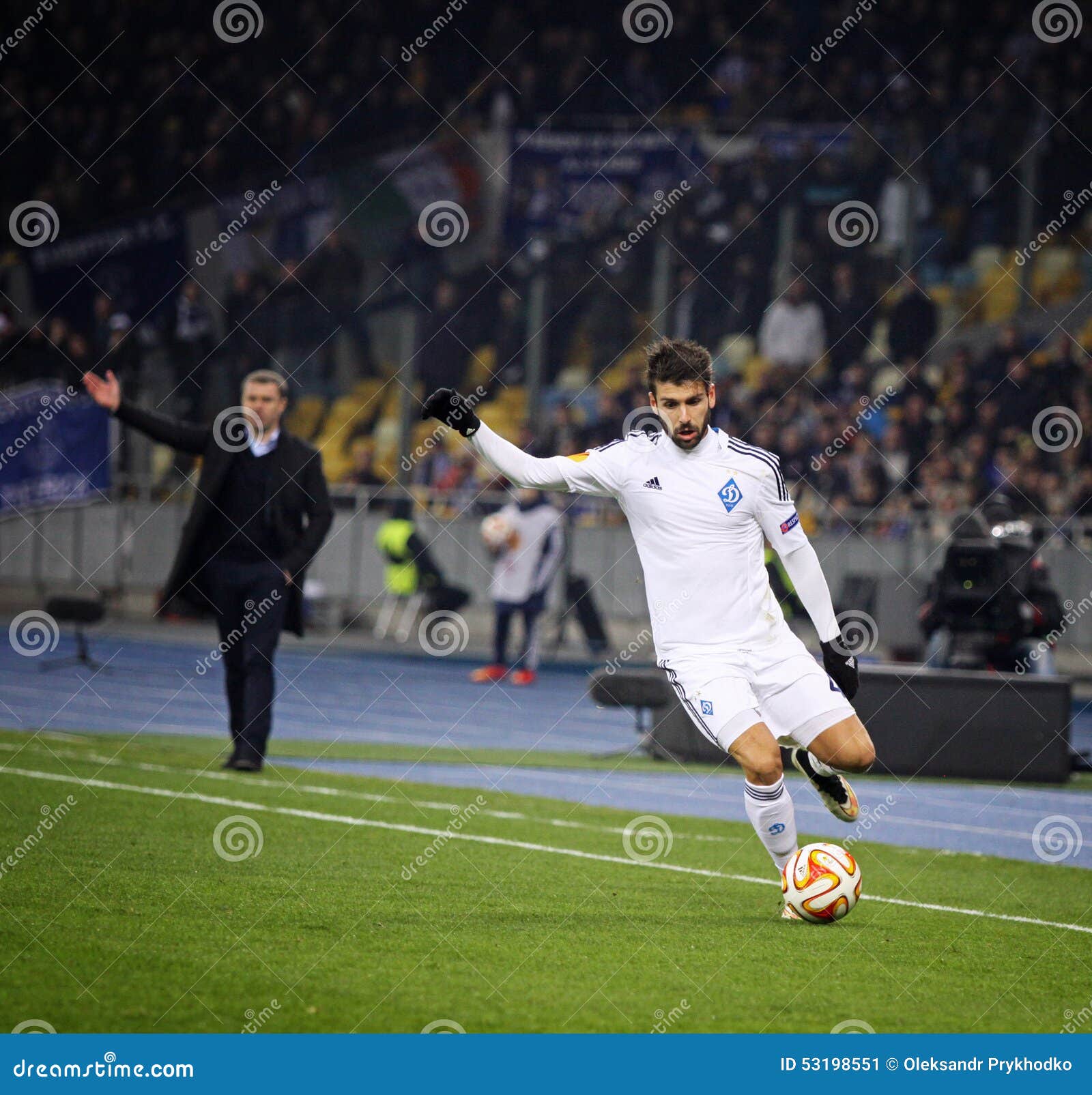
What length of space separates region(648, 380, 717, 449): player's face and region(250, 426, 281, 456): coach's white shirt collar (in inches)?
183

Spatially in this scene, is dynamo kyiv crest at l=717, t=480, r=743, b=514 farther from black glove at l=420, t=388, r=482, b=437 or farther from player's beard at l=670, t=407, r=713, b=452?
black glove at l=420, t=388, r=482, b=437

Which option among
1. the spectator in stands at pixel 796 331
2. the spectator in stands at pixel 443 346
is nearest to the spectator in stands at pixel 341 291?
the spectator in stands at pixel 443 346

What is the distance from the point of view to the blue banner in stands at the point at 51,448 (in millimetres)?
22625

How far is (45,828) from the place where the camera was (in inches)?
335

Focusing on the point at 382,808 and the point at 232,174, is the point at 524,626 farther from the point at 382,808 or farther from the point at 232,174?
the point at 232,174

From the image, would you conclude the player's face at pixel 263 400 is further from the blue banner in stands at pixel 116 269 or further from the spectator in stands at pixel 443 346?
the blue banner in stands at pixel 116 269

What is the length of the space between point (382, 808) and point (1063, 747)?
18.1ft

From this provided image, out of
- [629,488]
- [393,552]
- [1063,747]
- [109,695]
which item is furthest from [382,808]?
[393,552]

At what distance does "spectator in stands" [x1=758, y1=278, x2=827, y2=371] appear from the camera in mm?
22125

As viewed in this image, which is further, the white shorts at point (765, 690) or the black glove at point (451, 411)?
the white shorts at point (765, 690)

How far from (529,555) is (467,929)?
1300 centimetres

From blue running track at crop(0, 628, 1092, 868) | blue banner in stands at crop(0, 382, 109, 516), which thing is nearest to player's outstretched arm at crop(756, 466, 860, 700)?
blue running track at crop(0, 628, 1092, 868)

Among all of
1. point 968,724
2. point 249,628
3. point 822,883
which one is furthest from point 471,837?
point 968,724

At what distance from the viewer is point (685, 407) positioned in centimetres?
683
